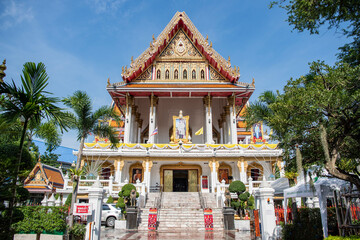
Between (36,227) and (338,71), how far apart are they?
353 inches

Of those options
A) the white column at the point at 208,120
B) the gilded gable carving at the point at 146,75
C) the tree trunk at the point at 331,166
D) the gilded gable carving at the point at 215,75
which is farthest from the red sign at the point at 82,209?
the gilded gable carving at the point at 215,75

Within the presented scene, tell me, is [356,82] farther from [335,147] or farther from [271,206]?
[271,206]

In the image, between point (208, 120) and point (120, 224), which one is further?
point (208, 120)

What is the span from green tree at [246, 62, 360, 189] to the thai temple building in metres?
12.0

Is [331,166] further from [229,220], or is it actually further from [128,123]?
[128,123]

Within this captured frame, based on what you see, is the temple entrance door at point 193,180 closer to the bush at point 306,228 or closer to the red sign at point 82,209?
the bush at point 306,228

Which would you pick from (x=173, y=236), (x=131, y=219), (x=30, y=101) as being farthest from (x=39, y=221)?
(x=131, y=219)

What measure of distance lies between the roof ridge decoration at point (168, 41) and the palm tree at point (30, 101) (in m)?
18.1

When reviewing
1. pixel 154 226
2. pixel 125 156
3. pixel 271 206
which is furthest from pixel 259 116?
pixel 125 156

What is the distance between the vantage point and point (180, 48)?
89.0 feet

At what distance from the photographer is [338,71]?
19.6 feet

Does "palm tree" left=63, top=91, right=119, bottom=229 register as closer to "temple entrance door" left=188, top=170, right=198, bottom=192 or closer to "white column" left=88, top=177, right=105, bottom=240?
"white column" left=88, top=177, right=105, bottom=240

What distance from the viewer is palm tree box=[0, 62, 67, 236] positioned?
6.21 metres

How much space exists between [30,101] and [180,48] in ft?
72.3
